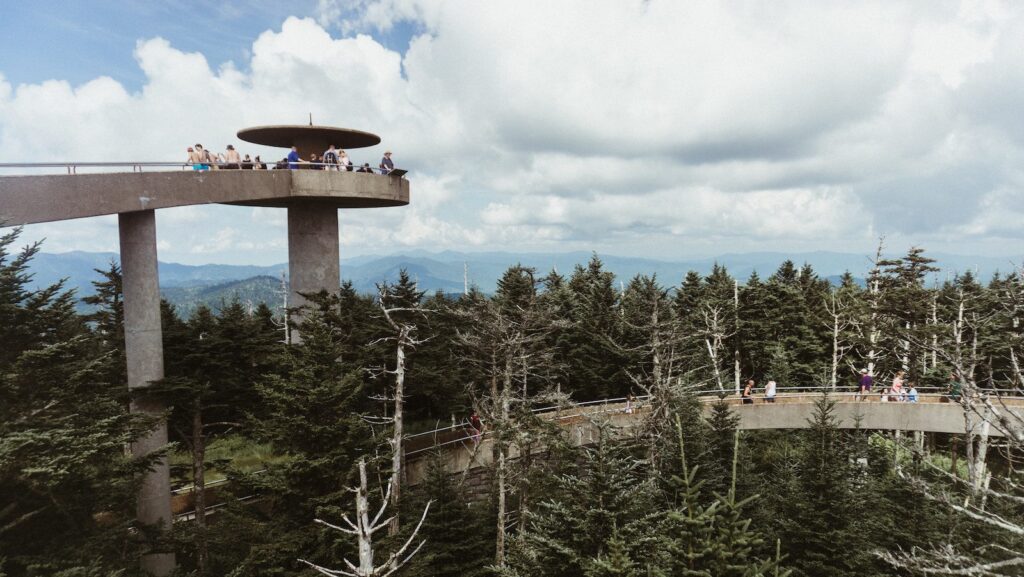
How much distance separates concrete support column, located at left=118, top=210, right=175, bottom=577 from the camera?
17.6m

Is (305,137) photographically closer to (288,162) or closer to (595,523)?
(288,162)

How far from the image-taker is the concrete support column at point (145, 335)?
17.6m

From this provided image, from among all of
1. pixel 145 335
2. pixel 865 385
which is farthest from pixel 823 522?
pixel 145 335

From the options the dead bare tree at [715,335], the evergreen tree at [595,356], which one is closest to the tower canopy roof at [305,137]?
the evergreen tree at [595,356]

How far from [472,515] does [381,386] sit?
31.1ft

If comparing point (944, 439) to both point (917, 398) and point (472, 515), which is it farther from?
point (472, 515)

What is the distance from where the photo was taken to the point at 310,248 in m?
23.6

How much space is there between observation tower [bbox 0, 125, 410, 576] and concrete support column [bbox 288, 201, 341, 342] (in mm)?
43

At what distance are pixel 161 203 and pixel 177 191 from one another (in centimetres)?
68

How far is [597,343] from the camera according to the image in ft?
125

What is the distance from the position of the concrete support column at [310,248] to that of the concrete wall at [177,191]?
0.68 m

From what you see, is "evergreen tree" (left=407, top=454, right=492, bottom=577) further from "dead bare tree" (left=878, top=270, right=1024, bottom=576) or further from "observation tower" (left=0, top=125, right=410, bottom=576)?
"dead bare tree" (left=878, top=270, right=1024, bottom=576)

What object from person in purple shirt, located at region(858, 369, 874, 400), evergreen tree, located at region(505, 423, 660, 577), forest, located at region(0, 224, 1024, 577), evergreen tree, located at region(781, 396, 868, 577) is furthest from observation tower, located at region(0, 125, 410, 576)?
person in purple shirt, located at region(858, 369, 874, 400)

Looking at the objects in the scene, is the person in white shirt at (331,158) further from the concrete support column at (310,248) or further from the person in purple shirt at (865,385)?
the person in purple shirt at (865,385)
